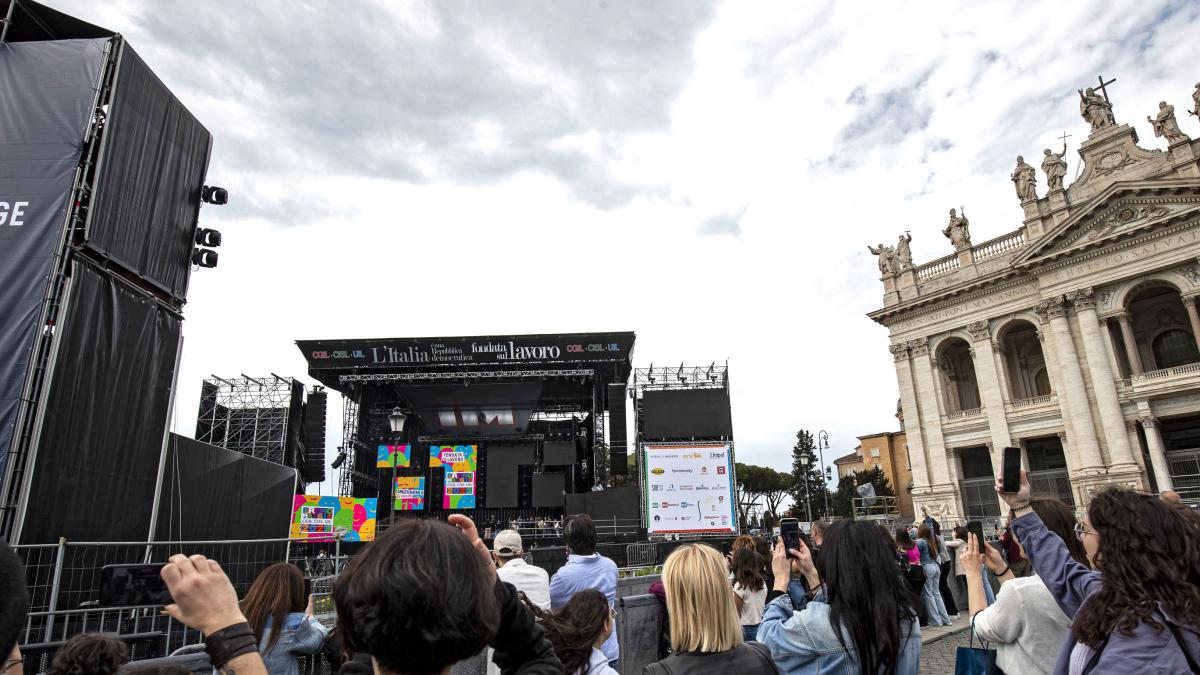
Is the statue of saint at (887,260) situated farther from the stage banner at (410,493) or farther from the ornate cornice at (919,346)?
the stage banner at (410,493)

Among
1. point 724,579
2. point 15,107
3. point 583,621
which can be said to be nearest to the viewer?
point 724,579

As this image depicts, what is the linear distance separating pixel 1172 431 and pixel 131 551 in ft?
110

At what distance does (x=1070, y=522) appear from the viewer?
3.43m

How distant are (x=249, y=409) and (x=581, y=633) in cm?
2767

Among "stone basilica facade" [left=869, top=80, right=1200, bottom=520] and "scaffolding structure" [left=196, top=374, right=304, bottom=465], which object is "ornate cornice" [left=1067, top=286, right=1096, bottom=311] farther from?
"scaffolding structure" [left=196, top=374, right=304, bottom=465]

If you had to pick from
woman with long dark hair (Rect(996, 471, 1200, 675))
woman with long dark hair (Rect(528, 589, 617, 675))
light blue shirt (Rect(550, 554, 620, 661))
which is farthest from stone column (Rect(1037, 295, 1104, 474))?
woman with long dark hair (Rect(528, 589, 617, 675))

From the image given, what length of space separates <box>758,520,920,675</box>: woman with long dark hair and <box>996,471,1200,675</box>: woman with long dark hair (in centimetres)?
66

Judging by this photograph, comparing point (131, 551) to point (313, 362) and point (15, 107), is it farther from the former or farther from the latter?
point (313, 362)

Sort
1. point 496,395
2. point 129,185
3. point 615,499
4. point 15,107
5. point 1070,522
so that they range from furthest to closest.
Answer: point 496,395
point 615,499
point 129,185
point 15,107
point 1070,522

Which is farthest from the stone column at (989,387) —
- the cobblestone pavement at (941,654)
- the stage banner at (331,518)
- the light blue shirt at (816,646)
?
the light blue shirt at (816,646)

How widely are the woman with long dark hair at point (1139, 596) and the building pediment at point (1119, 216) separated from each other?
2932 centimetres

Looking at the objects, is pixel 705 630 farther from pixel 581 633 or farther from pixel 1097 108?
pixel 1097 108

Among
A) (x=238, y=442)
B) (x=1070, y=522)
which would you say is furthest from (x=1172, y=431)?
(x=238, y=442)

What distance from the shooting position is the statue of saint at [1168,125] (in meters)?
24.9
